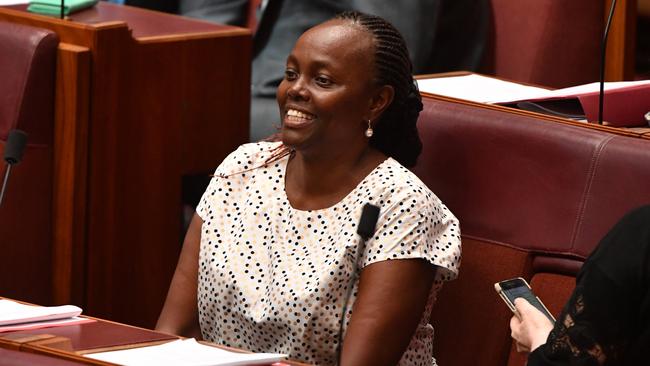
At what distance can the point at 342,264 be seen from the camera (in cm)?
211

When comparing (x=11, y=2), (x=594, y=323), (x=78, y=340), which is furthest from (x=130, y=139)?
(x=594, y=323)

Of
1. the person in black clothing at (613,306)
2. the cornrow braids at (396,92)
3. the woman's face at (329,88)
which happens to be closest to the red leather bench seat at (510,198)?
the cornrow braids at (396,92)

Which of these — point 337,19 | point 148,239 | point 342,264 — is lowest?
point 148,239

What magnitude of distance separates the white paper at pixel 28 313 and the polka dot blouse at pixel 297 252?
1.08 feet

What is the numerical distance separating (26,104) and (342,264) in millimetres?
926

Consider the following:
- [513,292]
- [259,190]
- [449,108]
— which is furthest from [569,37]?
[513,292]

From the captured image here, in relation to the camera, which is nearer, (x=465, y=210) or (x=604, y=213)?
(x=604, y=213)

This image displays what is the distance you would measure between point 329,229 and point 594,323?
2.23ft

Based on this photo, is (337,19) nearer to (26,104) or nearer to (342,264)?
(342,264)

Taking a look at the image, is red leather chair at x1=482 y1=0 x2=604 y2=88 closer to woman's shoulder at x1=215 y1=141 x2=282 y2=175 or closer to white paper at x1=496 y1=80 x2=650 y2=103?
white paper at x1=496 y1=80 x2=650 y2=103

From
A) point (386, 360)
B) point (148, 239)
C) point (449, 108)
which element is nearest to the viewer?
point (386, 360)

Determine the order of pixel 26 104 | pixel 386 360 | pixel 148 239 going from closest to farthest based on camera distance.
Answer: pixel 386 360 < pixel 26 104 < pixel 148 239

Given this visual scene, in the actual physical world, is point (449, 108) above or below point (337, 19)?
below

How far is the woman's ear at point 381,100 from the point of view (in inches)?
87.4
